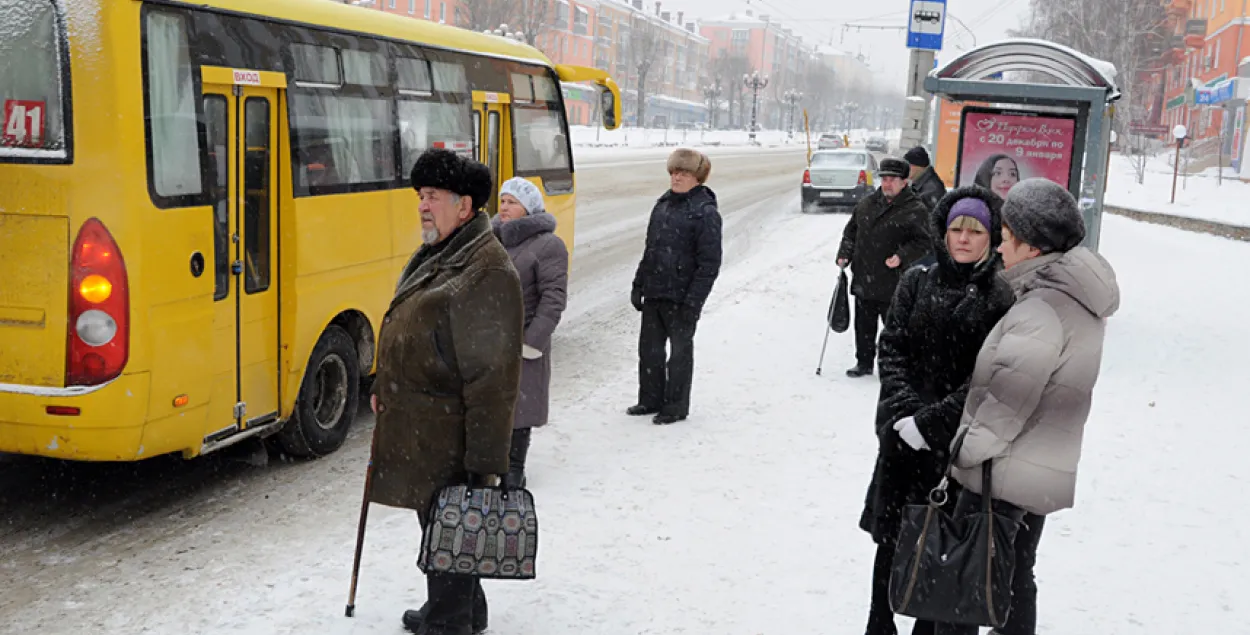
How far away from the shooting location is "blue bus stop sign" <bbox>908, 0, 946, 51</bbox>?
12680 mm

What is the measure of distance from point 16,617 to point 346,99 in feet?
12.0

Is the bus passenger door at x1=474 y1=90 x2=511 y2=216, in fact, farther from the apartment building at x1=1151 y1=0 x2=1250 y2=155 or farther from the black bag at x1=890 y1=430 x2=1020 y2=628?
the apartment building at x1=1151 y1=0 x2=1250 y2=155

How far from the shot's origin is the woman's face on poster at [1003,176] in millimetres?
10469

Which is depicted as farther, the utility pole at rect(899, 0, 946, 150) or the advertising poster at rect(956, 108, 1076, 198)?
the utility pole at rect(899, 0, 946, 150)

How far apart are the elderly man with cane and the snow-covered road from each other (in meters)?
0.92

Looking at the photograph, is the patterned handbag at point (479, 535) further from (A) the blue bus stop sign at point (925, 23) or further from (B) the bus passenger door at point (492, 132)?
(A) the blue bus stop sign at point (925, 23)

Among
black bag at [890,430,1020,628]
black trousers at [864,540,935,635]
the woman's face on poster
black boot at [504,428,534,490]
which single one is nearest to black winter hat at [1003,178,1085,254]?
black bag at [890,430,1020,628]

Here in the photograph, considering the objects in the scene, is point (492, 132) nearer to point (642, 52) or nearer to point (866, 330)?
point (866, 330)

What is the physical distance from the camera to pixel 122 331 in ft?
17.1

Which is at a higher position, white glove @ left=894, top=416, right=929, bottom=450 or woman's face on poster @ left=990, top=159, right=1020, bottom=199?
woman's face on poster @ left=990, top=159, right=1020, bottom=199

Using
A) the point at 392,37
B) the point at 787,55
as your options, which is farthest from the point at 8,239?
the point at 787,55

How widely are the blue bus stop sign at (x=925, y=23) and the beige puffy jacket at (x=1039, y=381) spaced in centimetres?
957

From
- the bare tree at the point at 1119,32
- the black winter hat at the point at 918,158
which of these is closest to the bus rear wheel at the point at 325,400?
the black winter hat at the point at 918,158

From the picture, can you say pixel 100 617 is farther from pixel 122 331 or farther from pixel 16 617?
pixel 122 331
